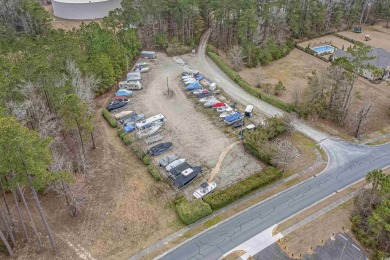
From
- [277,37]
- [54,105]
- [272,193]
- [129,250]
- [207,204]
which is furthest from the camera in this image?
[277,37]

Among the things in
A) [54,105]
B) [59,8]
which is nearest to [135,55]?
[54,105]

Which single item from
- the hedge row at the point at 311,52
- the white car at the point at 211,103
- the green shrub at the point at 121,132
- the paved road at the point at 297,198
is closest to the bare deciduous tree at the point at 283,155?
the paved road at the point at 297,198

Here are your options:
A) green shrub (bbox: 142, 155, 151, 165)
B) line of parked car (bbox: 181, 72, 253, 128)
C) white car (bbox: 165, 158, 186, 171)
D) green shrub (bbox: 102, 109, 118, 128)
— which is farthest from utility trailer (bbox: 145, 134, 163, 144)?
line of parked car (bbox: 181, 72, 253, 128)

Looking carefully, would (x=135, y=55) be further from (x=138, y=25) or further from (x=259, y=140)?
(x=259, y=140)

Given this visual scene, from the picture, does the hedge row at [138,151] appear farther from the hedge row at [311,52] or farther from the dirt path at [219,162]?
the hedge row at [311,52]

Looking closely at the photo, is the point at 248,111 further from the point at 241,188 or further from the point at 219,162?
the point at 241,188
